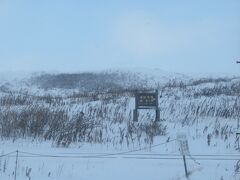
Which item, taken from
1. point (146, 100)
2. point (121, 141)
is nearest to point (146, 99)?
point (146, 100)

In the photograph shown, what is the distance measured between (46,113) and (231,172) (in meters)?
5.87

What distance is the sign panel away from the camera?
45.7 feet

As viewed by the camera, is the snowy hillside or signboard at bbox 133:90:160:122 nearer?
the snowy hillside

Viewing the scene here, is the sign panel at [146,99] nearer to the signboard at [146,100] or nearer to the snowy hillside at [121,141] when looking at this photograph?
the signboard at [146,100]

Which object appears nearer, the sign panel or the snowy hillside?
the snowy hillside

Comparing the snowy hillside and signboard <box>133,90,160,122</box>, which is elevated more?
signboard <box>133,90,160,122</box>

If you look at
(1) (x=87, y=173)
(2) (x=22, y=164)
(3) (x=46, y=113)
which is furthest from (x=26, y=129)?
(1) (x=87, y=173)

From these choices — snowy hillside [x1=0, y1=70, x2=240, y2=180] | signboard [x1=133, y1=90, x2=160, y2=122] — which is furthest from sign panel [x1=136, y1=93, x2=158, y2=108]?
snowy hillside [x1=0, y1=70, x2=240, y2=180]

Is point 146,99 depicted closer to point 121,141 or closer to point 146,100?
point 146,100

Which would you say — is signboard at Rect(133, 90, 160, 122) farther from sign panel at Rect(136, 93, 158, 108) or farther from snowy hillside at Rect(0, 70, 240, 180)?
snowy hillside at Rect(0, 70, 240, 180)

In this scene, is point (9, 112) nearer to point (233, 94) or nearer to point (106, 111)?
point (106, 111)

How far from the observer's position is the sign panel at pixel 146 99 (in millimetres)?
13930

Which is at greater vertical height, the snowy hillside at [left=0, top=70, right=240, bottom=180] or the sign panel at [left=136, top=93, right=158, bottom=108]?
the sign panel at [left=136, top=93, right=158, bottom=108]

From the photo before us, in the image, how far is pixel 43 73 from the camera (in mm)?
47344
